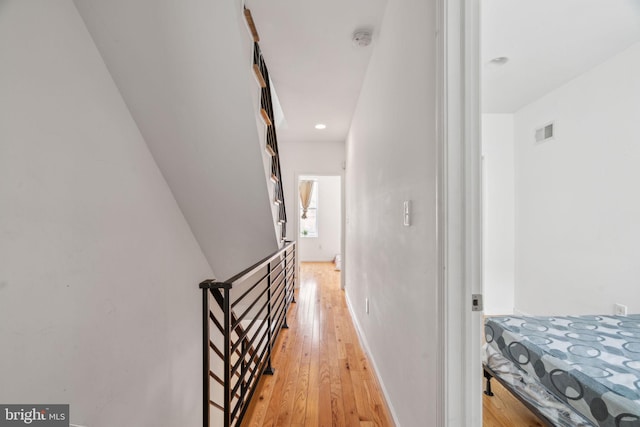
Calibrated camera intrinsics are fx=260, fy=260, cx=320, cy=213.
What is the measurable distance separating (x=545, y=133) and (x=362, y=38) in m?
2.41

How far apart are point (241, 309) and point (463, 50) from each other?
3.43 metres

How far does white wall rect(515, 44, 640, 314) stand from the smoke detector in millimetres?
2061

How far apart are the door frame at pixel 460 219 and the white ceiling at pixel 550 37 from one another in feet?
3.82

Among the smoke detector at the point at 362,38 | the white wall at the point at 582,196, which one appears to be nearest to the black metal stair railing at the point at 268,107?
the smoke detector at the point at 362,38

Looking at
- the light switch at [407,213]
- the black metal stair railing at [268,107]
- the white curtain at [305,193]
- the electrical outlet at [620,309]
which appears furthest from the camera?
the white curtain at [305,193]

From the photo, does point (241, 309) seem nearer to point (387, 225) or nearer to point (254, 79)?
point (387, 225)

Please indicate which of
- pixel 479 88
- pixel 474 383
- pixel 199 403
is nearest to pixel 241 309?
Answer: pixel 199 403

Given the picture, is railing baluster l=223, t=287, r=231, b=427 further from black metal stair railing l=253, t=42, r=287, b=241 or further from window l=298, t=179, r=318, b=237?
window l=298, t=179, r=318, b=237

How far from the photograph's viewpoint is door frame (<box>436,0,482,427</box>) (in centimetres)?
84

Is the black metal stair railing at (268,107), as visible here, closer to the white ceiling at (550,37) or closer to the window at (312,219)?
the white ceiling at (550,37)

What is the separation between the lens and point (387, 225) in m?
1.67

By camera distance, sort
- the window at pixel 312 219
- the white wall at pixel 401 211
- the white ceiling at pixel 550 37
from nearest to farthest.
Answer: the white wall at pixel 401 211 < the white ceiling at pixel 550 37 < the window at pixel 312 219

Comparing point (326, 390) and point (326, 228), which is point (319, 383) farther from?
point (326, 228)

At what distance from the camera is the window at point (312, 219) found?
7379 millimetres
